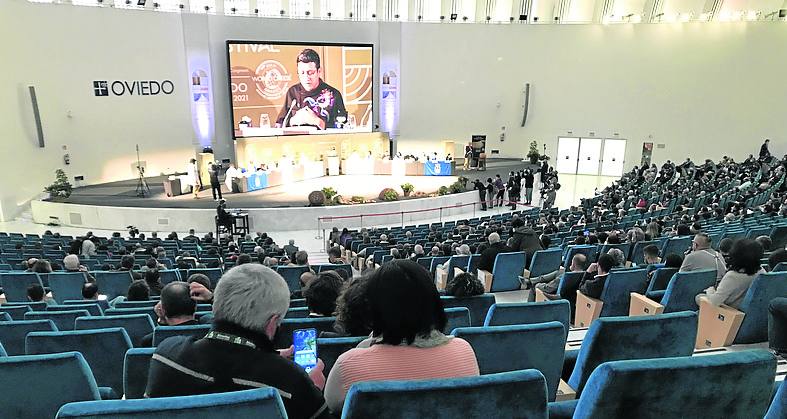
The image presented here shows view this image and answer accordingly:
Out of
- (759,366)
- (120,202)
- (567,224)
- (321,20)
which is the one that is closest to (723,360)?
(759,366)

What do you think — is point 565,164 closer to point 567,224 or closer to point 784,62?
point 784,62

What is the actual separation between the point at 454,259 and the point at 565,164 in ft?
68.1

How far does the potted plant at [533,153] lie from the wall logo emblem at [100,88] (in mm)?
19841

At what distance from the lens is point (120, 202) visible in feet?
53.8

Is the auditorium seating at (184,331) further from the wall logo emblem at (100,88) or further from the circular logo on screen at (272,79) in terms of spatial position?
the circular logo on screen at (272,79)

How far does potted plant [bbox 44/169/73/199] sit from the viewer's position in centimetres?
1672

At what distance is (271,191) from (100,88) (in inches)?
303

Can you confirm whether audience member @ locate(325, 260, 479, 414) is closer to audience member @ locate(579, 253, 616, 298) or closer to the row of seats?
the row of seats

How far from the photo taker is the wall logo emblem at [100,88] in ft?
61.7

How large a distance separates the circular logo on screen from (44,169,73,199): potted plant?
8565 millimetres

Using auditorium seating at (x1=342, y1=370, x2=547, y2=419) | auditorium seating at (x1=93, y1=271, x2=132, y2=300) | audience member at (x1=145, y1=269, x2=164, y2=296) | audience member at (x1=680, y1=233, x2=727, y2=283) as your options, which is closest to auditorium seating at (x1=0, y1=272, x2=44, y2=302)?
auditorium seating at (x1=93, y1=271, x2=132, y2=300)

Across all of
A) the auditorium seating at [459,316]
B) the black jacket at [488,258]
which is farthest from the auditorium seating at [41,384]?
the black jacket at [488,258]

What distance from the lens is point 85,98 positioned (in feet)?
61.0

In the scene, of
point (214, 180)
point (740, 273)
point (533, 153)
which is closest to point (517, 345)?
point (740, 273)
